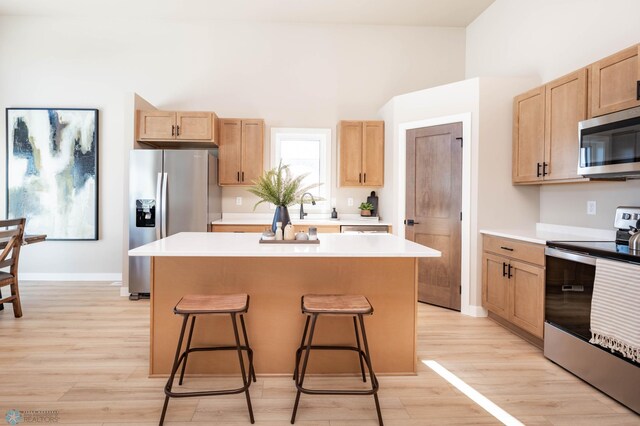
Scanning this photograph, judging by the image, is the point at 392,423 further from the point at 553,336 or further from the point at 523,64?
the point at 523,64

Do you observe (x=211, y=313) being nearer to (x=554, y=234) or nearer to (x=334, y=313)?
(x=334, y=313)

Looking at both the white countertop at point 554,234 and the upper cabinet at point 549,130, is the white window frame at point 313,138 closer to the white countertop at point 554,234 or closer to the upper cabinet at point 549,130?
the white countertop at point 554,234

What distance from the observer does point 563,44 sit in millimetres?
3268

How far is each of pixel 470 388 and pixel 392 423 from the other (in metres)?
0.66

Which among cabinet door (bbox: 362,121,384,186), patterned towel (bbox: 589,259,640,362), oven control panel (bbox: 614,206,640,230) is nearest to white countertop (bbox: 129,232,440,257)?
patterned towel (bbox: 589,259,640,362)

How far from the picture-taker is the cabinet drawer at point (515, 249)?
8.92ft

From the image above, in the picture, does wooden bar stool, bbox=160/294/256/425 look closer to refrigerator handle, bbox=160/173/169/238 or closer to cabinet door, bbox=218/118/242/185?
refrigerator handle, bbox=160/173/169/238

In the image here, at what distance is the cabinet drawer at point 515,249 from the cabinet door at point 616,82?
106cm

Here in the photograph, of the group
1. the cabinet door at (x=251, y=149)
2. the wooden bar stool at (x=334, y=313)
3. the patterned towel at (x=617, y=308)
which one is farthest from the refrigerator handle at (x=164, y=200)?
the patterned towel at (x=617, y=308)

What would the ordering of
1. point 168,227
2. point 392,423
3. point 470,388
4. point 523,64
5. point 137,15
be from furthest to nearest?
point 137,15 < point 168,227 < point 523,64 < point 470,388 < point 392,423

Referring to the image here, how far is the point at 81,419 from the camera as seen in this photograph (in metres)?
1.87

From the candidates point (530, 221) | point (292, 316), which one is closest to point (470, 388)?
point (292, 316)

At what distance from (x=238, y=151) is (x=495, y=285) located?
334 centimetres

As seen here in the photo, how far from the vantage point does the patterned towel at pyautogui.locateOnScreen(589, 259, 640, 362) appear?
188 centimetres
